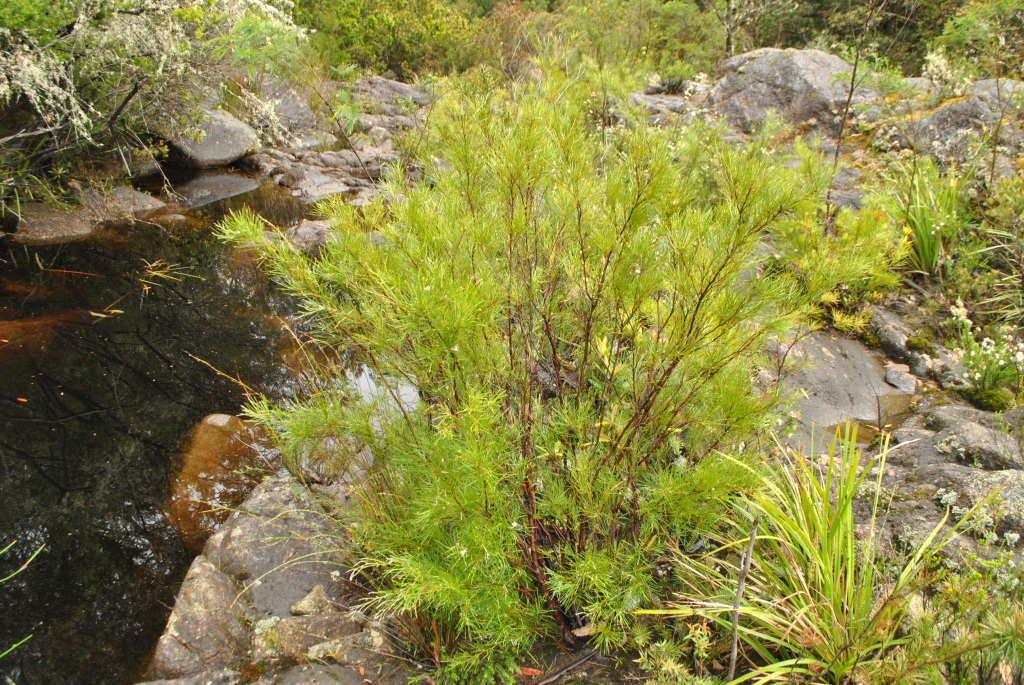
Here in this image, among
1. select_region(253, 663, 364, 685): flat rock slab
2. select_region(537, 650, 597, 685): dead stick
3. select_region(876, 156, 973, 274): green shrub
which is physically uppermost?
select_region(876, 156, 973, 274): green shrub

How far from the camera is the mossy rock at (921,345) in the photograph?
14.9 feet

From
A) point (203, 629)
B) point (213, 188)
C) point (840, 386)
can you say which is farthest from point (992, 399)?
point (213, 188)

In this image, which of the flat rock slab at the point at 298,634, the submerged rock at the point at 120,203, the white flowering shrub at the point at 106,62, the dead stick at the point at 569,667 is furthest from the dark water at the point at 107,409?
the dead stick at the point at 569,667

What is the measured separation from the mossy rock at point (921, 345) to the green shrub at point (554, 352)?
3058 mm

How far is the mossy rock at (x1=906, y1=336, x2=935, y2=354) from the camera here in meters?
4.54

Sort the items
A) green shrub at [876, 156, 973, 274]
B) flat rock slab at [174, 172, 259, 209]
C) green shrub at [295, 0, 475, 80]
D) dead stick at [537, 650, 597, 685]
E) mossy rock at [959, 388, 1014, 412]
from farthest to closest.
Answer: green shrub at [295, 0, 475, 80] < flat rock slab at [174, 172, 259, 209] < green shrub at [876, 156, 973, 274] < mossy rock at [959, 388, 1014, 412] < dead stick at [537, 650, 597, 685]

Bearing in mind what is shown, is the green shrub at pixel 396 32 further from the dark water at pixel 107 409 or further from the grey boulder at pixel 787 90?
the dark water at pixel 107 409

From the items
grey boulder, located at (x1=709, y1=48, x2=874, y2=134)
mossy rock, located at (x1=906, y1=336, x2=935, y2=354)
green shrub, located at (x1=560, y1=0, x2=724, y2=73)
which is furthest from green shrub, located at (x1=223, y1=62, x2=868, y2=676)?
green shrub, located at (x1=560, y1=0, x2=724, y2=73)

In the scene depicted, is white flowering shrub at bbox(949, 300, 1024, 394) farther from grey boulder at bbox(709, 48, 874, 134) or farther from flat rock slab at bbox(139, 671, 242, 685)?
flat rock slab at bbox(139, 671, 242, 685)

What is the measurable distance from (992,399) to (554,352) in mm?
3534

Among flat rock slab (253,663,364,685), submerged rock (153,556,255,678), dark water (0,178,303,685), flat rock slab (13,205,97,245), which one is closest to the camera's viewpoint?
flat rock slab (253,663,364,685)

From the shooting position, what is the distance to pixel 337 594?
9.26 ft

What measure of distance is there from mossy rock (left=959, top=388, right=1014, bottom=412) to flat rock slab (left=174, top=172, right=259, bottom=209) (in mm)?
9572

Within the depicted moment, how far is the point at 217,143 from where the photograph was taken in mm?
9828
